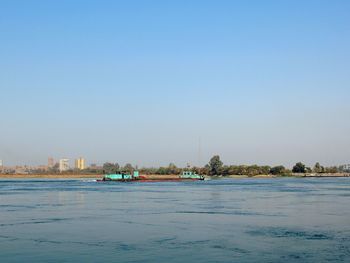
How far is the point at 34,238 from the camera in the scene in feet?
82.0

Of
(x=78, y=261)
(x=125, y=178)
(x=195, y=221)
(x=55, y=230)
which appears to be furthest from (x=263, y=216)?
(x=125, y=178)

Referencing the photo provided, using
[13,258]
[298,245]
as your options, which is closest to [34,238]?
[13,258]

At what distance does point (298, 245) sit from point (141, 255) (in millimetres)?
7368

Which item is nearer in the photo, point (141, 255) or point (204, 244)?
point (141, 255)

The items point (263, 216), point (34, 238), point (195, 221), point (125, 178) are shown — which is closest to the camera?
point (34, 238)

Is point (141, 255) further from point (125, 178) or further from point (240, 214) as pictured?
point (125, 178)

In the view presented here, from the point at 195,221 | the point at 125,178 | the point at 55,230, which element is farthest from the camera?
the point at 125,178

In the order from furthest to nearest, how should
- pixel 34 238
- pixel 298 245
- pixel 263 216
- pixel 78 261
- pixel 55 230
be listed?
pixel 263 216, pixel 55 230, pixel 34 238, pixel 298 245, pixel 78 261

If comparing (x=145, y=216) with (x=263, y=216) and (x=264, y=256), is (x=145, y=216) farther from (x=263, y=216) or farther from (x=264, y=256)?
(x=264, y=256)

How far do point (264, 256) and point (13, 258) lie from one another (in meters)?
10.1

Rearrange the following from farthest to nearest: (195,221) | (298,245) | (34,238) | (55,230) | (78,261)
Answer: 1. (195,221)
2. (55,230)
3. (34,238)
4. (298,245)
5. (78,261)

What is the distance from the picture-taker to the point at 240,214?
3647cm

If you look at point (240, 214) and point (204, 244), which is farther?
point (240, 214)

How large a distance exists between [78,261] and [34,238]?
664 cm
